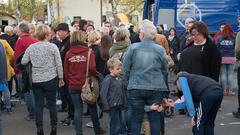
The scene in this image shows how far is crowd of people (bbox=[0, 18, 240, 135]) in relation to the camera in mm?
5828

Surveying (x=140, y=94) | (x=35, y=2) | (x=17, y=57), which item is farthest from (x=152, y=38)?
(x=35, y=2)

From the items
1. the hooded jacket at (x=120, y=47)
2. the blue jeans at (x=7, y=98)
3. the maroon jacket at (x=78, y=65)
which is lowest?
the blue jeans at (x=7, y=98)

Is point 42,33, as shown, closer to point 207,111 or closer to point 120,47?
point 120,47

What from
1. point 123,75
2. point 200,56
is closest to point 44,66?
point 123,75

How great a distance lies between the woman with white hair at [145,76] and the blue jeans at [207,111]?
2.07 feet

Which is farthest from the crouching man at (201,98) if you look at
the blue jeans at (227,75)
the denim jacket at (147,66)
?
the blue jeans at (227,75)

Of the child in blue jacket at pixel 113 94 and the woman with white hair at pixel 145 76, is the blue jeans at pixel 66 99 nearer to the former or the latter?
the child in blue jacket at pixel 113 94

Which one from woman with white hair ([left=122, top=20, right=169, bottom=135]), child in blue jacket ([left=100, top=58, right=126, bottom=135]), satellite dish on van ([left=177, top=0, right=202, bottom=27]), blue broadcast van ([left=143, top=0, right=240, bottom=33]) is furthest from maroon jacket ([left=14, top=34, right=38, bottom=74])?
satellite dish on van ([left=177, top=0, right=202, bottom=27])

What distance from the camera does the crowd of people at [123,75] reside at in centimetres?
583

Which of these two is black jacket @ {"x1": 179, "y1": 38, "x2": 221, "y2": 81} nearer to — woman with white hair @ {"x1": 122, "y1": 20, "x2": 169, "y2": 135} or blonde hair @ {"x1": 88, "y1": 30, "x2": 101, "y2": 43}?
woman with white hair @ {"x1": 122, "y1": 20, "x2": 169, "y2": 135}

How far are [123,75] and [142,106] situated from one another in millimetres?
871

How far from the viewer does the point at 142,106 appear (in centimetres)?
623

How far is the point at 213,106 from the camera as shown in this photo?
5727mm

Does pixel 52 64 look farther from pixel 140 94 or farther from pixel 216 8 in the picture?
pixel 216 8
